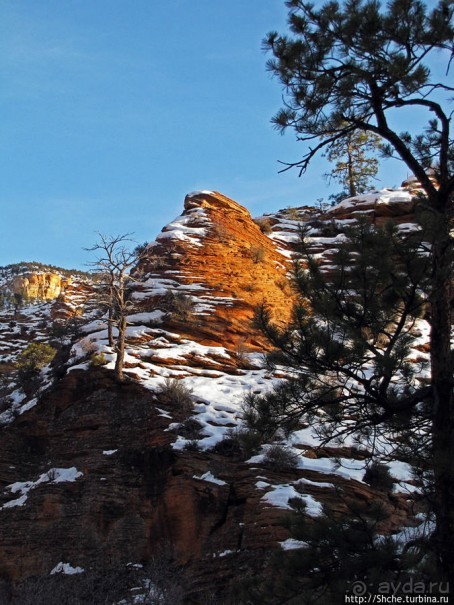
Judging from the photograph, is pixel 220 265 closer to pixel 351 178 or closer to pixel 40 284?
pixel 351 178

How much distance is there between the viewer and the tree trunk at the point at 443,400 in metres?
5.40

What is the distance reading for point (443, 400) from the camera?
6090mm

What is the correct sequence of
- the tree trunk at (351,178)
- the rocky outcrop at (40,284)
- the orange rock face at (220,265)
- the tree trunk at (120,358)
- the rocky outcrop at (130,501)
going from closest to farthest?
the rocky outcrop at (130,501)
the tree trunk at (120,358)
the orange rock face at (220,265)
the tree trunk at (351,178)
the rocky outcrop at (40,284)

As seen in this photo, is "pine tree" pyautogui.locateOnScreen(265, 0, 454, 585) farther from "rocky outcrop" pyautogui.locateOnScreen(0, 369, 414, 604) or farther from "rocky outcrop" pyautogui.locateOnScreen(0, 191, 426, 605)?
"rocky outcrop" pyautogui.locateOnScreen(0, 369, 414, 604)

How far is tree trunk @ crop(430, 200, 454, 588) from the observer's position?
17.7 feet

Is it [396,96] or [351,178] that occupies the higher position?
[351,178]

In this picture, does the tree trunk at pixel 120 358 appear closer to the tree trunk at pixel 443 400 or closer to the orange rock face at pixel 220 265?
the orange rock face at pixel 220 265

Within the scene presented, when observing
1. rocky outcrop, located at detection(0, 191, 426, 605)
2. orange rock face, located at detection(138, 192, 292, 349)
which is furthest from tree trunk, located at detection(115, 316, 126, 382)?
orange rock face, located at detection(138, 192, 292, 349)

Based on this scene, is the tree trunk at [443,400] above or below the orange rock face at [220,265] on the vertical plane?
below

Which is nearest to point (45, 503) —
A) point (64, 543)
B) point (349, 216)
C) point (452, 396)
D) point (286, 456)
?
point (64, 543)

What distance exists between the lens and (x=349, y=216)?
29781 mm

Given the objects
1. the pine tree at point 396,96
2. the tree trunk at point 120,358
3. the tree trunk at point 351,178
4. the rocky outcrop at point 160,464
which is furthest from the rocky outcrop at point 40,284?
the pine tree at point 396,96

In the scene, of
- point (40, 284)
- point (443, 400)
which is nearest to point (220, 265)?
point (443, 400)

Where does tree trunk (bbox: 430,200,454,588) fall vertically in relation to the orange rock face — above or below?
below
